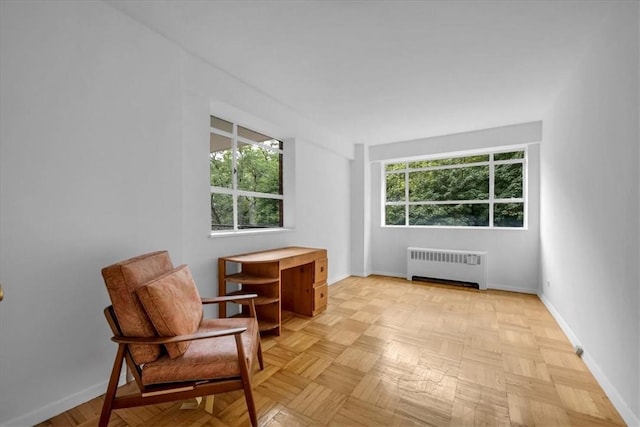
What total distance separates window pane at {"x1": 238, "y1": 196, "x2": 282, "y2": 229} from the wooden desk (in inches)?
16.4

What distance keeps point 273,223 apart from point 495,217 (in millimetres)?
A: 3666

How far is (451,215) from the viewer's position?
498 cm

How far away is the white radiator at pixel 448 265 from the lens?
452 centimetres

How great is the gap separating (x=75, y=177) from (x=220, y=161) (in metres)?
1.45

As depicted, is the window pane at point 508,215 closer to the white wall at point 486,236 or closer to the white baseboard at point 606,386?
the white wall at point 486,236

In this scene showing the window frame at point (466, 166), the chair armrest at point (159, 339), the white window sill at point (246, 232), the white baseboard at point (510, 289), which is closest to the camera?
the chair armrest at point (159, 339)

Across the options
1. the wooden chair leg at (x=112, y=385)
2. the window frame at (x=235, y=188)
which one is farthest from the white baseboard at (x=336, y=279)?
the wooden chair leg at (x=112, y=385)

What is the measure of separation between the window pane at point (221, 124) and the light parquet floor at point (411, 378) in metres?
2.29

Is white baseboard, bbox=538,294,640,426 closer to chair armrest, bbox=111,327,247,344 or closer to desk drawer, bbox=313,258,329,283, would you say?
chair armrest, bbox=111,327,247,344

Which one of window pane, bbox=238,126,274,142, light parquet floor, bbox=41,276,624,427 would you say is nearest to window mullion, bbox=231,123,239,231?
window pane, bbox=238,126,274,142

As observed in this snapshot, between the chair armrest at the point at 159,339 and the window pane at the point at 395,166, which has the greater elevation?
the window pane at the point at 395,166

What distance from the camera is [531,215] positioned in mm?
4305

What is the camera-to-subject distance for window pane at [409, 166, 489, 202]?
4.81 meters

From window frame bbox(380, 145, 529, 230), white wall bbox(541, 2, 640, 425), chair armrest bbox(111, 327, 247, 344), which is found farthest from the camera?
window frame bbox(380, 145, 529, 230)
